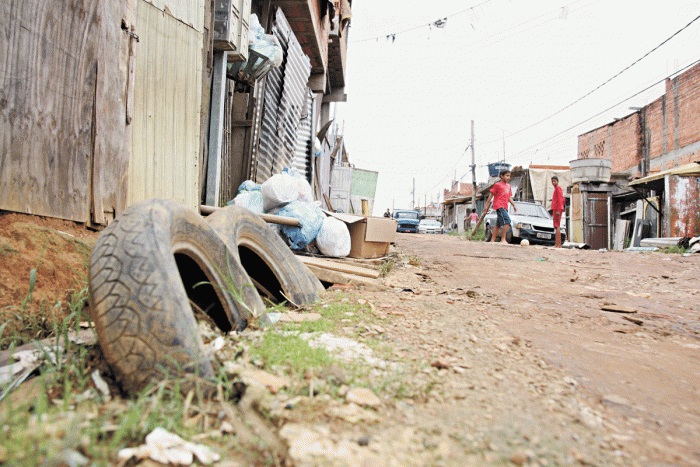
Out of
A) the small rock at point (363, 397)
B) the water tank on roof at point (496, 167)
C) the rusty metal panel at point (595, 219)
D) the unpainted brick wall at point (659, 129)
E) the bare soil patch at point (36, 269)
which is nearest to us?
the small rock at point (363, 397)

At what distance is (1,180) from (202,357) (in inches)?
66.3

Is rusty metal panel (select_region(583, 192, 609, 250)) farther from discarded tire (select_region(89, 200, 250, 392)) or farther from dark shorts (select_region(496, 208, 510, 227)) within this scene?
discarded tire (select_region(89, 200, 250, 392))

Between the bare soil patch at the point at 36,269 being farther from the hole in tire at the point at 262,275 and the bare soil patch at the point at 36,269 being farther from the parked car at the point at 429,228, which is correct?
the parked car at the point at 429,228

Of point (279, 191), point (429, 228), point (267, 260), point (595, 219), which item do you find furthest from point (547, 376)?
point (429, 228)

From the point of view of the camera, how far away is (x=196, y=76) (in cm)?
418

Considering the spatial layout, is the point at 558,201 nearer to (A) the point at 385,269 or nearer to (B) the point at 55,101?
(A) the point at 385,269

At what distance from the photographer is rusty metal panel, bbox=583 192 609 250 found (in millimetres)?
14148

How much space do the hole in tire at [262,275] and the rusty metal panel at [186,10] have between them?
2.32 meters

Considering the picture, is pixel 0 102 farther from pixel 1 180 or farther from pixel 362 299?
pixel 362 299

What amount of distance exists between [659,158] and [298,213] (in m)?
21.8

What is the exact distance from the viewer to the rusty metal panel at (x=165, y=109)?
350 centimetres

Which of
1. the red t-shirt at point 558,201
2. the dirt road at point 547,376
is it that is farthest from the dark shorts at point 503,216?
the dirt road at point 547,376

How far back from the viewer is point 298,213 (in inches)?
181

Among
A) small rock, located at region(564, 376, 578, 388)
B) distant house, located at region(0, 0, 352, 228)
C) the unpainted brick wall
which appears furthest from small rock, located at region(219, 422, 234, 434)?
the unpainted brick wall
